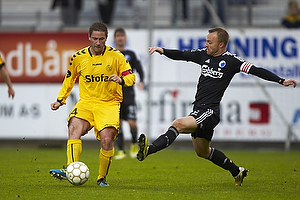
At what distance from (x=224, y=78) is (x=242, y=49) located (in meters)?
8.18

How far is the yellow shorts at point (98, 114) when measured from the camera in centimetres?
742

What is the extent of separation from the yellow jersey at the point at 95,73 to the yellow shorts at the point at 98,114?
102 millimetres

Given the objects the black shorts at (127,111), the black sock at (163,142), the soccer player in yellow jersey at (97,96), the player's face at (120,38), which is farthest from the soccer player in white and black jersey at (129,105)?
→ the black sock at (163,142)

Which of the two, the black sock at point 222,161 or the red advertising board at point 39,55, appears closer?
the black sock at point 222,161

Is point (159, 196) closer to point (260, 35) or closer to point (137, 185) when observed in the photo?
point (137, 185)

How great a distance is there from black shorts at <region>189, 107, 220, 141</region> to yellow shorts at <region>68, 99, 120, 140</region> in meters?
1.00

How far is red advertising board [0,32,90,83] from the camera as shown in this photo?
52.5ft

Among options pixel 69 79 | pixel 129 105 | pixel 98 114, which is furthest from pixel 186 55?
pixel 129 105

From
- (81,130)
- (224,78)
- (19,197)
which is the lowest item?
(19,197)

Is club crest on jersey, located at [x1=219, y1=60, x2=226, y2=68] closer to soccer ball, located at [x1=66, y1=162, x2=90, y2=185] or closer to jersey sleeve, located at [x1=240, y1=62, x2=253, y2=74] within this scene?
jersey sleeve, located at [x1=240, y1=62, x2=253, y2=74]

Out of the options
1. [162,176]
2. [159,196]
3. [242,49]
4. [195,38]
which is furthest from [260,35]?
[159,196]

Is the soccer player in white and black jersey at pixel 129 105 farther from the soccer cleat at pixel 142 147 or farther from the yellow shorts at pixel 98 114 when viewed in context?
the soccer cleat at pixel 142 147

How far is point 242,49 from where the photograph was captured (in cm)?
1565

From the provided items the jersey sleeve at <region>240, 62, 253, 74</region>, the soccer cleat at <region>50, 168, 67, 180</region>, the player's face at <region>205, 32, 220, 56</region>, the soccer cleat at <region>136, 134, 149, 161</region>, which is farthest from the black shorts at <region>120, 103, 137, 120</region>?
the soccer cleat at <region>136, 134, 149, 161</region>
